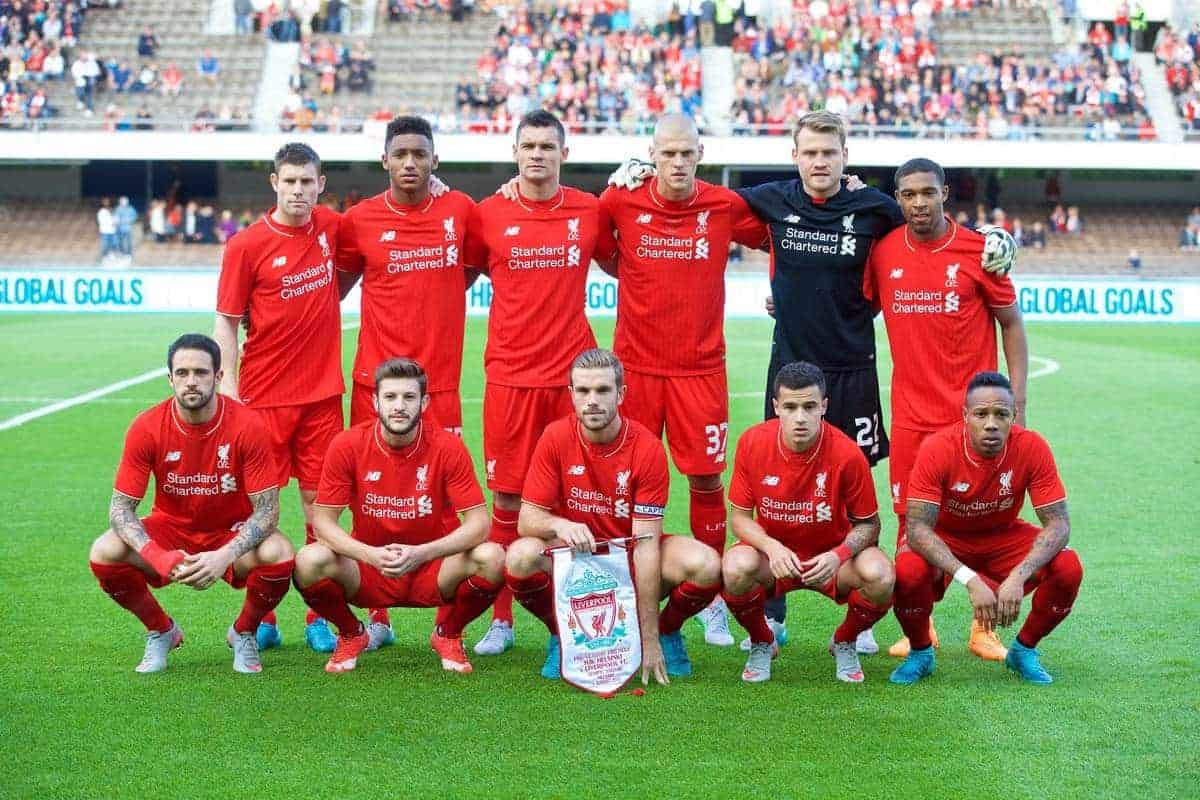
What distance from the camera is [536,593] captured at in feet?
19.8

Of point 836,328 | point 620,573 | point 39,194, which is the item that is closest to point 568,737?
point 620,573

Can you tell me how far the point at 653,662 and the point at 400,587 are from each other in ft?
3.65

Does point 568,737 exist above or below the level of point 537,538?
below

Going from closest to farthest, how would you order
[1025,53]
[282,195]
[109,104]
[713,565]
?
1. [713,565]
2. [282,195]
3. [109,104]
4. [1025,53]

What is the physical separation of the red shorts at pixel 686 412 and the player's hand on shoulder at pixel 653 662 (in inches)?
40.8

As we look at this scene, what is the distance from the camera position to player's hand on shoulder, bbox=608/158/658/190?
677 cm

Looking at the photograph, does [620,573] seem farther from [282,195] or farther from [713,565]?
[282,195]

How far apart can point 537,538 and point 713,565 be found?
718mm

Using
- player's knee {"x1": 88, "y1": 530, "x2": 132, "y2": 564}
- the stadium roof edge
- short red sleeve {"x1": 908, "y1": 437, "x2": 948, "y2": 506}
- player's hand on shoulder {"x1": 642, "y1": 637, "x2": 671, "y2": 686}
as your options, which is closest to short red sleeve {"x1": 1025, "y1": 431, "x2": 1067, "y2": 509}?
short red sleeve {"x1": 908, "y1": 437, "x2": 948, "y2": 506}

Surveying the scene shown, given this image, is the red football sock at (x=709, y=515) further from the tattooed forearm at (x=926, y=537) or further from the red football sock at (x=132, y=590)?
the red football sock at (x=132, y=590)

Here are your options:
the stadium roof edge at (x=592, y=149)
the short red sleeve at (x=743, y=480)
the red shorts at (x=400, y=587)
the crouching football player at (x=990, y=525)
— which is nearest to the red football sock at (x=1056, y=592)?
the crouching football player at (x=990, y=525)

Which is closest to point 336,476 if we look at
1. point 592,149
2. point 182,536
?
point 182,536

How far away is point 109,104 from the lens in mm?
35781

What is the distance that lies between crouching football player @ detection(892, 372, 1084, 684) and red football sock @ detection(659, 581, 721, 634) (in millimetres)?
761
